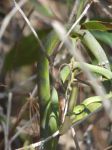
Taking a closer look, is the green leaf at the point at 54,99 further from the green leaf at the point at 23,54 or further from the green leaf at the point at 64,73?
the green leaf at the point at 23,54

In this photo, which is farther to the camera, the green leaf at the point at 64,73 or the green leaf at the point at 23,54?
the green leaf at the point at 23,54

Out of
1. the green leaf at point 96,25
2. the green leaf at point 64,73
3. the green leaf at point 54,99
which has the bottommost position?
the green leaf at point 54,99

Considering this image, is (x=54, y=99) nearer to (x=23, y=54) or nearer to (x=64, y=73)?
(x=64, y=73)

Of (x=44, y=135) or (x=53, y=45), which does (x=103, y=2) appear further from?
(x=44, y=135)

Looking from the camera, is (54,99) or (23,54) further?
(23,54)

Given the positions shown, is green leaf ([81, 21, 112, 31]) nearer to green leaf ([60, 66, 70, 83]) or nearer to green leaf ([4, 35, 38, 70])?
green leaf ([60, 66, 70, 83])

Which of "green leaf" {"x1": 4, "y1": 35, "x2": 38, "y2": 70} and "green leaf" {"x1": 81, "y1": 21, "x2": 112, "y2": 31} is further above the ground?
"green leaf" {"x1": 81, "y1": 21, "x2": 112, "y2": 31}

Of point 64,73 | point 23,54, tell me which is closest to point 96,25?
point 64,73

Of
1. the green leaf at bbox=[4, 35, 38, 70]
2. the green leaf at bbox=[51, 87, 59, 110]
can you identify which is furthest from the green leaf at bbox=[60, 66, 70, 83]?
the green leaf at bbox=[4, 35, 38, 70]

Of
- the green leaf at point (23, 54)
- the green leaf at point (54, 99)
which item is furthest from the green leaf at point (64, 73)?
the green leaf at point (23, 54)

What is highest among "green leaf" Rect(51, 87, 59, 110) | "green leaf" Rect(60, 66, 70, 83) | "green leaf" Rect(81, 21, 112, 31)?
"green leaf" Rect(81, 21, 112, 31)

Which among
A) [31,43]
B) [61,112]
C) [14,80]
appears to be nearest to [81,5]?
[61,112]
